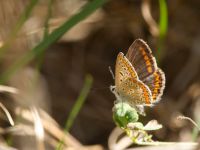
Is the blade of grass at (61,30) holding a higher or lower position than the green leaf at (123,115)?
higher

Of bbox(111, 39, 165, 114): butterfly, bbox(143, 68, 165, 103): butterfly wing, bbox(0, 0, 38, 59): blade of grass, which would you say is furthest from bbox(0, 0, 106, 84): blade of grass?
bbox(143, 68, 165, 103): butterfly wing

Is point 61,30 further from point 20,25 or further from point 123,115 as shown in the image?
point 123,115

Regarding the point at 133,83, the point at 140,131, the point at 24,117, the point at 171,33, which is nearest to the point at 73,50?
the point at 171,33

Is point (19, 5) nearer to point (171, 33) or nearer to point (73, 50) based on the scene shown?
point (73, 50)

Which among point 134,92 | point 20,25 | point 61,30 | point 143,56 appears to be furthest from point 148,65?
point 20,25

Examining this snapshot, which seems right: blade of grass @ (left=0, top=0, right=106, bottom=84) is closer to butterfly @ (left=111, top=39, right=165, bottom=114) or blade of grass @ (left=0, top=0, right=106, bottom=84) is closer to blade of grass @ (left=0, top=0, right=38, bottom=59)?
blade of grass @ (left=0, top=0, right=38, bottom=59)

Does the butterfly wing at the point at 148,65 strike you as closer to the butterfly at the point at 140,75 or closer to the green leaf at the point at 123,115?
the butterfly at the point at 140,75

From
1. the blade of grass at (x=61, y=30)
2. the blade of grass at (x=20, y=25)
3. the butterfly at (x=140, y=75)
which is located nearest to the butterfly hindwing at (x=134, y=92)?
the butterfly at (x=140, y=75)
